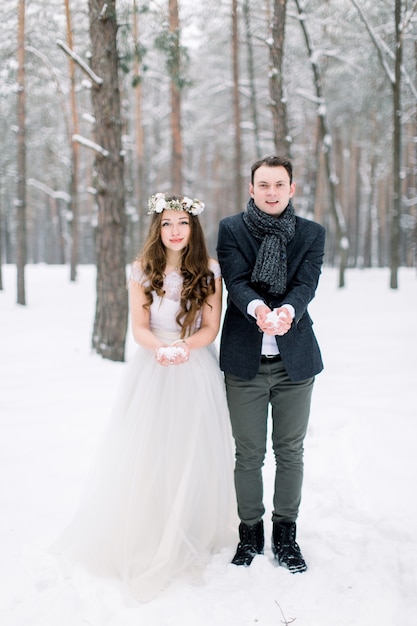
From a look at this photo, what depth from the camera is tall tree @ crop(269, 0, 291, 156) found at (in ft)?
30.5

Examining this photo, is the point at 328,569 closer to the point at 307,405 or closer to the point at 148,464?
the point at 307,405

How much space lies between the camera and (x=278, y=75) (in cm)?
956

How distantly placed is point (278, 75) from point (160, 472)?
351 inches

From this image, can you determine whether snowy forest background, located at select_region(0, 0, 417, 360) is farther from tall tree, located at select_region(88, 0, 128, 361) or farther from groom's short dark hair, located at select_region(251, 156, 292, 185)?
groom's short dark hair, located at select_region(251, 156, 292, 185)

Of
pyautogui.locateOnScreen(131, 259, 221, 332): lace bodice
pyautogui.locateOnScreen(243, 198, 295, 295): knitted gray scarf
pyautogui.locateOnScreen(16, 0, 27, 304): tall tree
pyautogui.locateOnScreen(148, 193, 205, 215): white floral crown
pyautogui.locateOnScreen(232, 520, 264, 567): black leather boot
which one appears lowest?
pyautogui.locateOnScreen(232, 520, 264, 567): black leather boot

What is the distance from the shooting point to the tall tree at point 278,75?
9289 mm

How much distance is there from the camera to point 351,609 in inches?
94.6

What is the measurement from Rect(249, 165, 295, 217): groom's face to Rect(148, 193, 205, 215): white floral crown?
14.7 inches

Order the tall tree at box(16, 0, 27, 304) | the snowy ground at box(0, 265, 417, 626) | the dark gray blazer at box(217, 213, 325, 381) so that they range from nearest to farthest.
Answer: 1. the snowy ground at box(0, 265, 417, 626)
2. the dark gray blazer at box(217, 213, 325, 381)
3. the tall tree at box(16, 0, 27, 304)

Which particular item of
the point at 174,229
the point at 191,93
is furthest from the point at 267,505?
the point at 191,93

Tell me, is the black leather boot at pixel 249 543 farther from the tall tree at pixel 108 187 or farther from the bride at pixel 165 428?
the tall tree at pixel 108 187

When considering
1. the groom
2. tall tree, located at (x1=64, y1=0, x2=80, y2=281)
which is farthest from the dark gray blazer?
tall tree, located at (x1=64, y1=0, x2=80, y2=281)

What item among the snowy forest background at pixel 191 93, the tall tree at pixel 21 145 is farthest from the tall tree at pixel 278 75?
the tall tree at pixel 21 145

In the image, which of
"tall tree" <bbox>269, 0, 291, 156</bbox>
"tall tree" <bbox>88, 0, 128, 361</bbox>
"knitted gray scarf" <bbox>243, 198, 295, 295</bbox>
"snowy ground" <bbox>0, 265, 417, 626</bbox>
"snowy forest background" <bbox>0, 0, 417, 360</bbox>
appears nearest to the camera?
"snowy ground" <bbox>0, 265, 417, 626</bbox>
